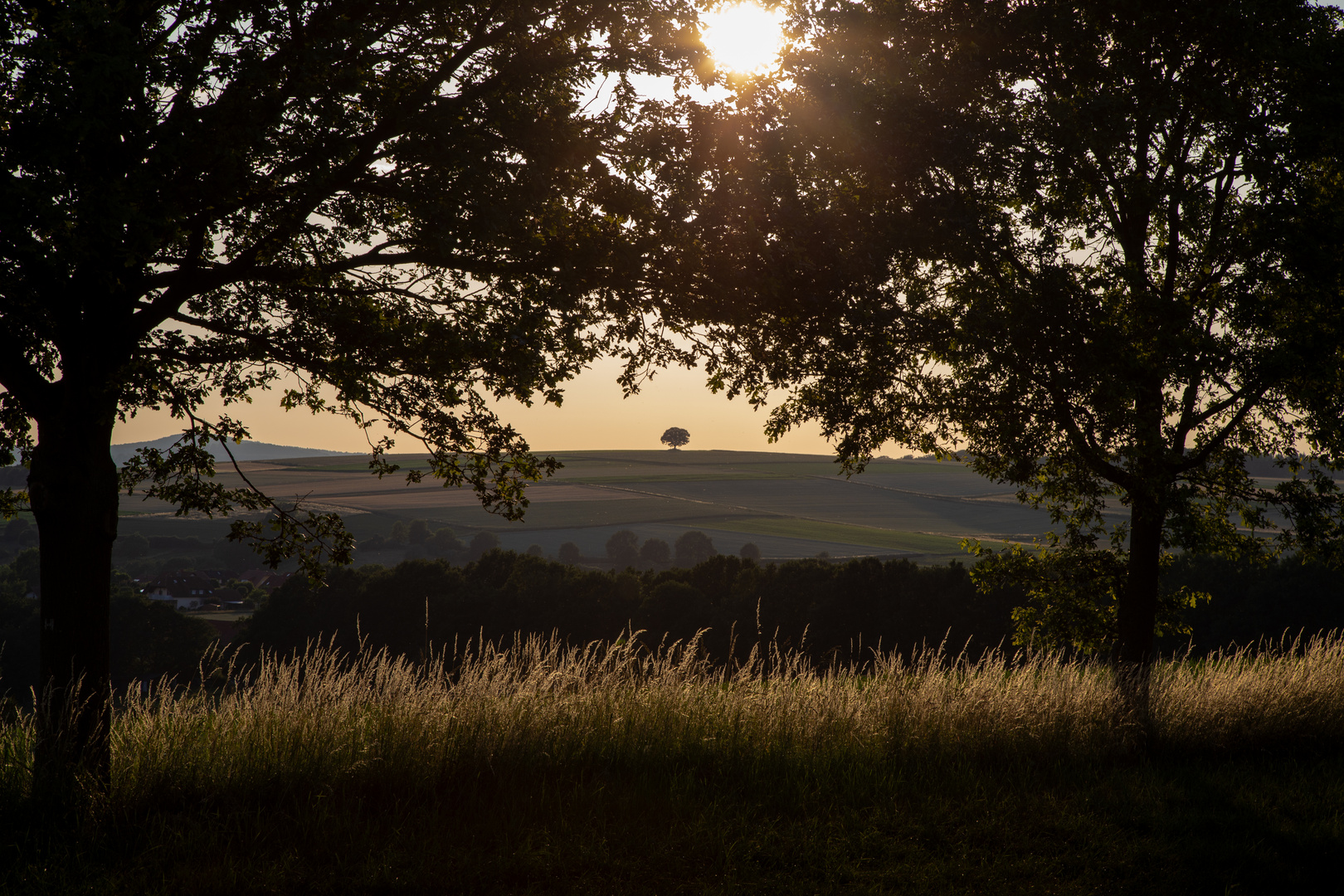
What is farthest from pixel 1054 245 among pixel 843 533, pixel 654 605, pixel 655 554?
pixel 843 533

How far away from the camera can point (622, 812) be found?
6480mm

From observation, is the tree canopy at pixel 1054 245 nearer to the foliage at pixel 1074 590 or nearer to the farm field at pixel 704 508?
the foliage at pixel 1074 590

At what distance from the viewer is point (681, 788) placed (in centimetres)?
694

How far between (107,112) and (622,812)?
605cm

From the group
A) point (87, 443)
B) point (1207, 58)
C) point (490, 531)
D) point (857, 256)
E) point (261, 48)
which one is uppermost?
point (1207, 58)

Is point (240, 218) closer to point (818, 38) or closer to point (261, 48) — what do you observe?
point (261, 48)

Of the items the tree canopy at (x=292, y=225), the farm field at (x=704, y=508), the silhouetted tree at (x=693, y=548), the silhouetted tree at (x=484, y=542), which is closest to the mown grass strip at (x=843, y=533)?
the farm field at (x=704, y=508)

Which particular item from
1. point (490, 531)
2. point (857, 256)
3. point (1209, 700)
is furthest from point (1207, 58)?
point (490, 531)

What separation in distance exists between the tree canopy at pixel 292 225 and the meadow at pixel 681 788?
1311 millimetres

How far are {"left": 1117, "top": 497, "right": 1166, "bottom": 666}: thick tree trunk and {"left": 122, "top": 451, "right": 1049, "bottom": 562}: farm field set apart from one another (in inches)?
2555

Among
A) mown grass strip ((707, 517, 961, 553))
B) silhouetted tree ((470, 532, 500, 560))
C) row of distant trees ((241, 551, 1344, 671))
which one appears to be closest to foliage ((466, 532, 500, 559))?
silhouetted tree ((470, 532, 500, 560))

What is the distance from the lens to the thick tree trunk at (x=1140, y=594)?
1146 cm

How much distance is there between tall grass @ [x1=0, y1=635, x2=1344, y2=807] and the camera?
264 inches

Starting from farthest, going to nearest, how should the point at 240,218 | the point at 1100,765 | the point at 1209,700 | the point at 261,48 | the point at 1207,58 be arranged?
the point at 1207,58 < the point at 1209,700 < the point at 1100,765 < the point at 240,218 < the point at 261,48
